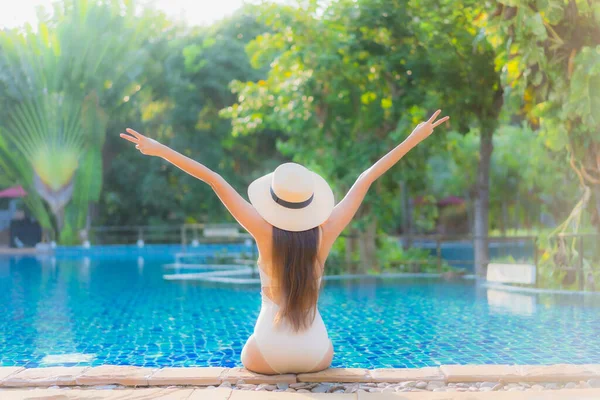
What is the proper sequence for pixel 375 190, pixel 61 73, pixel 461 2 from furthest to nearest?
pixel 61 73 < pixel 375 190 < pixel 461 2

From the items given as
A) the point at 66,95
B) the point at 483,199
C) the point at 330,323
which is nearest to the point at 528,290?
the point at 483,199

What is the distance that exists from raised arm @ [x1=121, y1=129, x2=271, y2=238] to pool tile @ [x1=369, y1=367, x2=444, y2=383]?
3.76 feet

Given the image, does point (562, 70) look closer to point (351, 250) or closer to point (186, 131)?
point (351, 250)

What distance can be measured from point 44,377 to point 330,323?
14.4ft

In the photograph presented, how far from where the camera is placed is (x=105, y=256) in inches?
915

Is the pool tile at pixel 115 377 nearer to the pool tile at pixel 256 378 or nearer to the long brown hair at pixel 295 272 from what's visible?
the pool tile at pixel 256 378

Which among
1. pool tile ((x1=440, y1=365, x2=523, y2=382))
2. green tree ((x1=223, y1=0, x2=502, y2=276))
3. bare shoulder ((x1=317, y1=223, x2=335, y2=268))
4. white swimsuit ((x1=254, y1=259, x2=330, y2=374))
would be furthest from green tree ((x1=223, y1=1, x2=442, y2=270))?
white swimsuit ((x1=254, y1=259, x2=330, y2=374))

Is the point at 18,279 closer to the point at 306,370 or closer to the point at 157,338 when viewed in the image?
the point at 157,338

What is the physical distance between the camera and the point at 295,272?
432 centimetres

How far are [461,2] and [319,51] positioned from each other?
287 cm

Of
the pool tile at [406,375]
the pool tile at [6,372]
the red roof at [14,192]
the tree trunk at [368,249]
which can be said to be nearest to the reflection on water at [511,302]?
the tree trunk at [368,249]

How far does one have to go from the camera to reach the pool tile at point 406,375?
14.2 feet

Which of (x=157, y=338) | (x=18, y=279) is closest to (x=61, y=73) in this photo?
(x=18, y=279)

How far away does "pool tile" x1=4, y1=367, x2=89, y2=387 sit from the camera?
424 centimetres
